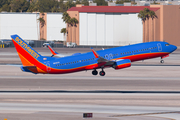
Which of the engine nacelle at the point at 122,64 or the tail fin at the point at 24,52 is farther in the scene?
the engine nacelle at the point at 122,64

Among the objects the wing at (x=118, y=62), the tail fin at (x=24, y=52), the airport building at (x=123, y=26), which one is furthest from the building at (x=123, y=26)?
the tail fin at (x=24, y=52)

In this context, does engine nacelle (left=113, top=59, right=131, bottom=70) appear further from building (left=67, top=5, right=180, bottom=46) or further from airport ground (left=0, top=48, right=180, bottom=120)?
building (left=67, top=5, right=180, bottom=46)

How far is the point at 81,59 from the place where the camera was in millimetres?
51562

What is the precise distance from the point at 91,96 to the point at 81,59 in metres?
16.5

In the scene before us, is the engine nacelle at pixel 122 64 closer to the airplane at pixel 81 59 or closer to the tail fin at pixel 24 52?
the airplane at pixel 81 59

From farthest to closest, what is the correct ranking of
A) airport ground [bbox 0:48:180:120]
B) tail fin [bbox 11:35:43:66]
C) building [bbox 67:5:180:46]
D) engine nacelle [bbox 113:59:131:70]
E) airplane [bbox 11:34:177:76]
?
building [bbox 67:5:180:46]
engine nacelle [bbox 113:59:131:70]
airplane [bbox 11:34:177:76]
tail fin [bbox 11:35:43:66]
airport ground [bbox 0:48:180:120]

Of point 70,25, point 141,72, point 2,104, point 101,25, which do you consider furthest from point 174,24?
point 2,104

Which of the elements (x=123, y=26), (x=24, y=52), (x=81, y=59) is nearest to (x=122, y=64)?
(x=81, y=59)

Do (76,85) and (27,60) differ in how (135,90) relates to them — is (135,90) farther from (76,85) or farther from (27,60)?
(27,60)

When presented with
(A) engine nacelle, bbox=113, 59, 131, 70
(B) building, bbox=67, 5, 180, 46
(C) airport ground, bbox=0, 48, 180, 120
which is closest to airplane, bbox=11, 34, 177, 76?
(A) engine nacelle, bbox=113, 59, 131, 70

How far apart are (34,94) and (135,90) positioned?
11942mm

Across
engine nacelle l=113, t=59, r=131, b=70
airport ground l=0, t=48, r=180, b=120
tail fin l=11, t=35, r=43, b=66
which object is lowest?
airport ground l=0, t=48, r=180, b=120

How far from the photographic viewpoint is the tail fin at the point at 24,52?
4655 cm

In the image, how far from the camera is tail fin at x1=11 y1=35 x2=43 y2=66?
153 feet
